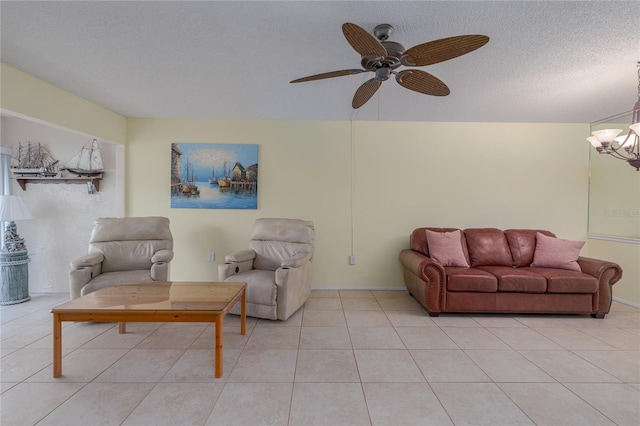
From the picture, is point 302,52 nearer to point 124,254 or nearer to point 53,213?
point 124,254

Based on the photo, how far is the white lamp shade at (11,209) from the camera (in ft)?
9.97

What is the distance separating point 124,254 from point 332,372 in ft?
9.07

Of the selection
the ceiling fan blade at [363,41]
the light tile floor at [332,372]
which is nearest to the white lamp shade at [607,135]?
the light tile floor at [332,372]

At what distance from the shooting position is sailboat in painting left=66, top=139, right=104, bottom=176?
358 cm

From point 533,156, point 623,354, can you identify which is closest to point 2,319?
point 623,354

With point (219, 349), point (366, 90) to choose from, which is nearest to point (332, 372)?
point (219, 349)

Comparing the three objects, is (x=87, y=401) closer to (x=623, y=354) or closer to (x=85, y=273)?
(x=85, y=273)

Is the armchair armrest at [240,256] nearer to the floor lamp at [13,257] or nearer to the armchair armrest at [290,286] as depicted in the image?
the armchair armrest at [290,286]

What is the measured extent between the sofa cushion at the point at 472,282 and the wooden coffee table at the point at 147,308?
226 centimetres

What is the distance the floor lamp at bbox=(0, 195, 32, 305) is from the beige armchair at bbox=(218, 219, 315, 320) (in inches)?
99.2

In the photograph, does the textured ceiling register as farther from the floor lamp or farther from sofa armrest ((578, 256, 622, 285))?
sofa armrest ((578, 256, 622, 285))

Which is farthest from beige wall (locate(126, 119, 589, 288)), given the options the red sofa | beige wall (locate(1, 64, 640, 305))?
the red sofa

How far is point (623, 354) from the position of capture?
89.0 inches

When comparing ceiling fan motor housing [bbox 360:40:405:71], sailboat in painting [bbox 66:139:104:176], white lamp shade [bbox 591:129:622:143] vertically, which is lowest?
sailboat in painting [bbox 66:139:104:176]
